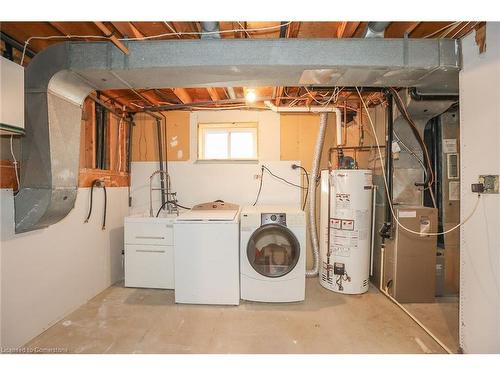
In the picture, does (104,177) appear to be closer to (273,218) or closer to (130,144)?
(130,144)

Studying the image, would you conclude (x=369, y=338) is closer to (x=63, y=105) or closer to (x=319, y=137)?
(x=319, y=137)

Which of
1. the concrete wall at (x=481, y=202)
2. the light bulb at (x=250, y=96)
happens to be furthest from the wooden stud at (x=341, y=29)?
the light bulb at (x=250, y=96)

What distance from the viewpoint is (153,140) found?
334 cm

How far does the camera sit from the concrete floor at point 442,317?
6.12 ft

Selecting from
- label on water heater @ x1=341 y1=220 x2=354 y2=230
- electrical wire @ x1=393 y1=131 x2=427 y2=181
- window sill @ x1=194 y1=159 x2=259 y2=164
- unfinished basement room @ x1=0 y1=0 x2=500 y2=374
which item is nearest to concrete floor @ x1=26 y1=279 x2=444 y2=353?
unfinished basement room @ x1=0 y1=0 x2=500 y2=374

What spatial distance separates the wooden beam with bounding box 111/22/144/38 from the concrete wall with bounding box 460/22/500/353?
2.26 metres

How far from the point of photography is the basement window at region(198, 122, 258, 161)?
332cm

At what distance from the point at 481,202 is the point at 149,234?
9.37 ft

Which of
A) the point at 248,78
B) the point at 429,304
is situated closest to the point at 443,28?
the point at 248,78

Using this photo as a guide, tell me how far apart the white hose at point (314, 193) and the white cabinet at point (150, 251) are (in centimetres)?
171

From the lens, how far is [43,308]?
194 cm

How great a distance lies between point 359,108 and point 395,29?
138 centimetres

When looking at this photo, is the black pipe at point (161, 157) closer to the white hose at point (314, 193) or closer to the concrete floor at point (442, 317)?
the white hose at point (314, 193)

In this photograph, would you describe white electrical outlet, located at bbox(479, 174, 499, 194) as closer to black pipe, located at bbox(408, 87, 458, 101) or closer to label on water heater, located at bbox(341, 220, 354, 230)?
black pipe, located at bbox(408, 87, 458, 101)
